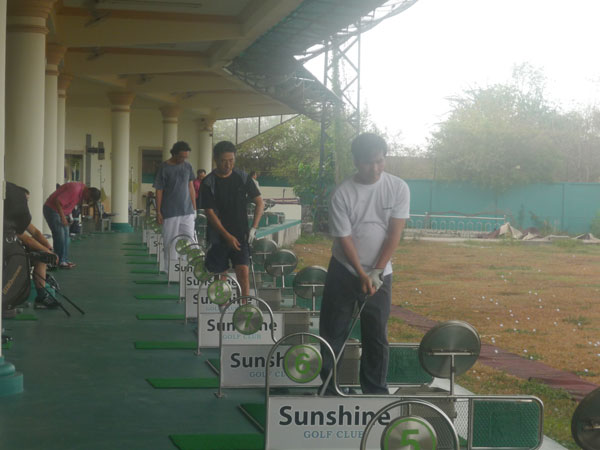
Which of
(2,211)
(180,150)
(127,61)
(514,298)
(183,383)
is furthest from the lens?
(127,61)

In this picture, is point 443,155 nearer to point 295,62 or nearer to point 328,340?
point 295,62

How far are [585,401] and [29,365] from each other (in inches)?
201

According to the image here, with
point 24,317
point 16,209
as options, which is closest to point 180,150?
point 24,317

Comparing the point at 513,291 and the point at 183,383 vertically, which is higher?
the point at 183,383

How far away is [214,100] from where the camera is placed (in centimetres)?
3153

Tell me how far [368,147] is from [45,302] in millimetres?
6154

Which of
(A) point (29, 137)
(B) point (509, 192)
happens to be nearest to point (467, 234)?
(B) point (509, 192)

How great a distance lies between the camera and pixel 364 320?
559 centimetres

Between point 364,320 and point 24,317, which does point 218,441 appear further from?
point 24,317

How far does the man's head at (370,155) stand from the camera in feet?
17.6

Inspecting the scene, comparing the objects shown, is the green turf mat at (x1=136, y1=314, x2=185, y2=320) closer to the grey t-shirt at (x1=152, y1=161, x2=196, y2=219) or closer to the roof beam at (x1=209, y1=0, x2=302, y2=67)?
the grey t-shirt at (x1=152, y1=161, x2=196, y2=219)

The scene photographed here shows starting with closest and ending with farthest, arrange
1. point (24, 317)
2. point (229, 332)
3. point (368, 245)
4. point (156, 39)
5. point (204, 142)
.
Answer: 1. point (368, 245)
2. point (229, 332)
3. point (24, 317)
4. point (156, 39)
5. point (204, 142)

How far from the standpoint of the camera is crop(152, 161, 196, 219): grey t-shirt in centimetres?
1128

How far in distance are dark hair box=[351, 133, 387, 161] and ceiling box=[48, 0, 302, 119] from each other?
8457 mm
